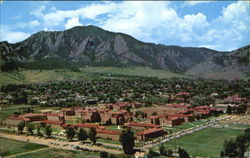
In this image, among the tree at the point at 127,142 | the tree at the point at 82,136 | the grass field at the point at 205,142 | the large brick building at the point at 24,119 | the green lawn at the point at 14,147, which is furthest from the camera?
the large brick building at the point at 24,119

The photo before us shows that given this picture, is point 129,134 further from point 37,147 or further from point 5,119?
point 5,119

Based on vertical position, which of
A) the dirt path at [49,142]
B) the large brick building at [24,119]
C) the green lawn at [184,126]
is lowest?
the dirt path at [49,142]

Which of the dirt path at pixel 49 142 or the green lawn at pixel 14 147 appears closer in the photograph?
the green lawn at pixel 14 147

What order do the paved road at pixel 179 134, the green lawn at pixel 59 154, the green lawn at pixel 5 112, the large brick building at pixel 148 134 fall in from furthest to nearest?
the green lawn at pixel 5 112 → the large brick building at pixel 148 134 → the paved road at pixel 179 134 → the green lawn at pixel 59 154

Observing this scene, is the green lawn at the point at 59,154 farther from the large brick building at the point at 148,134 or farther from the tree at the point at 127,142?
the large brick building at the point at 148,134

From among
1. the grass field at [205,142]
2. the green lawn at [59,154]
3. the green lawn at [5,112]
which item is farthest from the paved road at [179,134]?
the green lawn at [5,112]

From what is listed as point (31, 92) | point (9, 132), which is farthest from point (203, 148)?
point (31, 92)

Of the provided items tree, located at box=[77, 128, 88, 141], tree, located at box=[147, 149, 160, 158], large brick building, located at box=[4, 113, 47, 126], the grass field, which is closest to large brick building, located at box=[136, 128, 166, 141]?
the grass field

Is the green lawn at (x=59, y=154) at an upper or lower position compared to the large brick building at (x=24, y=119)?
lower
